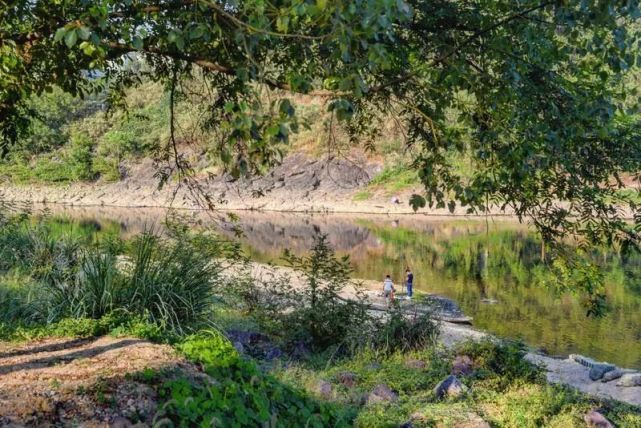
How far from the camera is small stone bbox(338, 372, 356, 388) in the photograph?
26.7ft

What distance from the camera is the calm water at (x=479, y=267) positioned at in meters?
16.6

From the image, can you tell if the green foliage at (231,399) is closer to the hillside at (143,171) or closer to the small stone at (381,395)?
the small stone at (381,395)

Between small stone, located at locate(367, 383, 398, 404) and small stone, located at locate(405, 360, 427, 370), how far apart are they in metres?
1.45

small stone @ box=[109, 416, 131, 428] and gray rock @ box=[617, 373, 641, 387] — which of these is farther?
gray rock @ box=[617, 373, 641, 387]

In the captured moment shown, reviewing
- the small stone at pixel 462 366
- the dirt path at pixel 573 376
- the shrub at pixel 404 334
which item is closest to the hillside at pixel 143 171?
the dirt path at pixel 573 376

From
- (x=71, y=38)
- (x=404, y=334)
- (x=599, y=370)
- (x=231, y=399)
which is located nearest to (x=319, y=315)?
(x=404, y=334)

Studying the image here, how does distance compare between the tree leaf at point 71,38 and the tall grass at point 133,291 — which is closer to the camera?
the tree leaf at point 71,38

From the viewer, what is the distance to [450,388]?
782 cm

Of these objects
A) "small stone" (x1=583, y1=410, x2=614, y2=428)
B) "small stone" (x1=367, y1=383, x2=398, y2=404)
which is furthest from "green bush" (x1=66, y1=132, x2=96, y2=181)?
"small stone" (x1=583, y1=410, x2=614, y2=428)

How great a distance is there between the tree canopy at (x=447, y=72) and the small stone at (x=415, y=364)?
3947mm

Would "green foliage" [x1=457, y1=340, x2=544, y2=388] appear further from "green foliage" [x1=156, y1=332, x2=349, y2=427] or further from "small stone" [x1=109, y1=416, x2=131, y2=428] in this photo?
"small stone" [x1=109, y1=416, x2=131, y2=428]

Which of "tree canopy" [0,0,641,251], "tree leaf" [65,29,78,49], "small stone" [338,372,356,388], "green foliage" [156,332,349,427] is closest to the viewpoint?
"tree leaf" [65,29,78,49]

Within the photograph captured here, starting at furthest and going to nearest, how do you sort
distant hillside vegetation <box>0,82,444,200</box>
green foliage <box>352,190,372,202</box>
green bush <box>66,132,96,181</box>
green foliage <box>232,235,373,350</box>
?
green bush <box>66,132,96,181</box> < distant hillside vegetation <box>0,82,444,200</box> < green foliage <box>352,190,372,202</box> < green foliage <box>232,235,373,350</box>

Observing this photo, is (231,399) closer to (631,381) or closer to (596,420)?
(596,420)
